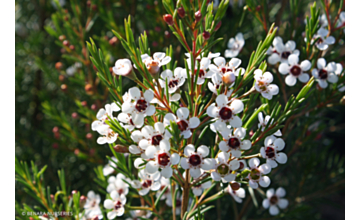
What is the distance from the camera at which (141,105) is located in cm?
68

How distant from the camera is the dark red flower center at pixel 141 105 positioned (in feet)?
2.21

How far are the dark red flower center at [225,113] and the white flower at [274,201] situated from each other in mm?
645

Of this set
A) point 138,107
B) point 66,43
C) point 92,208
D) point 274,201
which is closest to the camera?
point 138,107

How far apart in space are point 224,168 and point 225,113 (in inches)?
5.4

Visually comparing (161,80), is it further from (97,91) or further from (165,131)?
(97,91)

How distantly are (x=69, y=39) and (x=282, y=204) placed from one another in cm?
118

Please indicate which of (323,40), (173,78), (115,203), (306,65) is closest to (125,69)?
(173,78)

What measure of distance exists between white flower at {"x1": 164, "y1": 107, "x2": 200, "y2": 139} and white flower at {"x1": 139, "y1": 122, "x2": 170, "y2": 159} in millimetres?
24

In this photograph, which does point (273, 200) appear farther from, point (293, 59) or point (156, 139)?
point (156, 139)

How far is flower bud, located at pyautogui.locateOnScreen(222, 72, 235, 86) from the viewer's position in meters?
0.69

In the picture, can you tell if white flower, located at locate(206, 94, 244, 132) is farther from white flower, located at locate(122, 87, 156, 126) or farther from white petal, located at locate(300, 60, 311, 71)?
white petal, located at locate(300, 60, 311, 71)

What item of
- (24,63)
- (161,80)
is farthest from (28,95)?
(161,80)

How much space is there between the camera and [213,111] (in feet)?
2.24

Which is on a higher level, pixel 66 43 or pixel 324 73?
pixel 66 43
